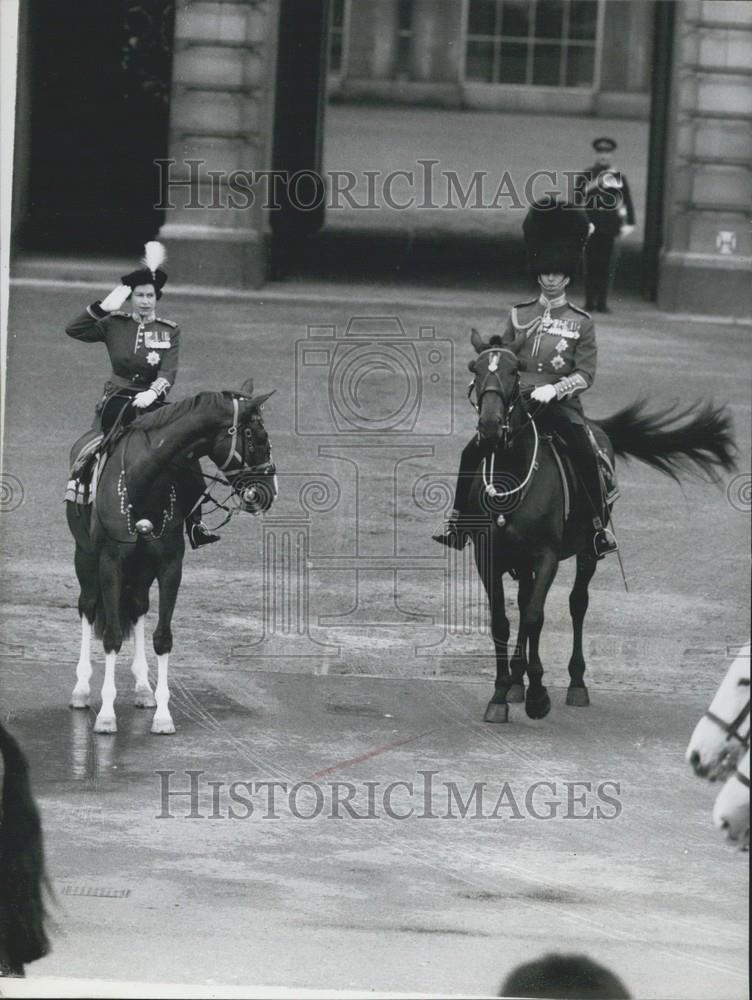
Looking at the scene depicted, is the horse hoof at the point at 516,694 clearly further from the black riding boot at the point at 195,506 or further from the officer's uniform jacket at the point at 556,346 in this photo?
the black riding boot at the point at 195,506

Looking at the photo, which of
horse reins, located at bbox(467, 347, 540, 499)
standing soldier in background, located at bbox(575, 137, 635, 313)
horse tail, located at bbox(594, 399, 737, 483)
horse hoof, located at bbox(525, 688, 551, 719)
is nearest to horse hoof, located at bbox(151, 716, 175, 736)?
horse hoof, located at bbox(525, 688, 551, 719)

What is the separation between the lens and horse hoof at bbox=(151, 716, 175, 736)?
1141 centimetres

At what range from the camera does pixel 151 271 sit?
11055 mm

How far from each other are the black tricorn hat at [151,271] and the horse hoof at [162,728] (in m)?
2.33

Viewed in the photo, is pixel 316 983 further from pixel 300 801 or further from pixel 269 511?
pixel 269 511

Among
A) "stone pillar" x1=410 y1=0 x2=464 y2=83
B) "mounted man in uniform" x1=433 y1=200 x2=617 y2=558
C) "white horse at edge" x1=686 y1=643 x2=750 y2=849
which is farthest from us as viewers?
"stone pillar" x1=410 y1=0 x2=464 y2=83

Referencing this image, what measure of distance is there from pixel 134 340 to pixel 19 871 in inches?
119

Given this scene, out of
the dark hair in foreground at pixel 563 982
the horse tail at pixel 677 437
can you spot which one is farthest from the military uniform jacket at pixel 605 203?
the dark hair in foreground at pixel 563 982

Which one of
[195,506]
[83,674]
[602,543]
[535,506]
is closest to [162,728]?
[83,674]

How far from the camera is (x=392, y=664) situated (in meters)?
12.3

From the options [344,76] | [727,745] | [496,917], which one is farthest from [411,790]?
[344,76]

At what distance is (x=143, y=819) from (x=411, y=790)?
4.50 ft

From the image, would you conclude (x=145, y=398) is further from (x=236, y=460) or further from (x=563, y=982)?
(x=563, y=982)

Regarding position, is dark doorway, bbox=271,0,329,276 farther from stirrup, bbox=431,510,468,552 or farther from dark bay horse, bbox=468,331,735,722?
stirrup, bbox=431,510,468,552
